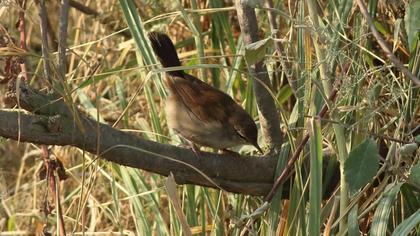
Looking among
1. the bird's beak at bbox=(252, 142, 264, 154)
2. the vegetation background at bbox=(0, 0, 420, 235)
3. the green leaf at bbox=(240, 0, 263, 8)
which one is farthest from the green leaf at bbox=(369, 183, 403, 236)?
the green leaf at bbox=(240, 0, 263, 8)

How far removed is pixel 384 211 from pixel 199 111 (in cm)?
112

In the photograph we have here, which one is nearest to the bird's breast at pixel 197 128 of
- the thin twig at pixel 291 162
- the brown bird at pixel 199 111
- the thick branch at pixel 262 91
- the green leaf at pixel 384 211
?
the brown bird at pixel 199 111

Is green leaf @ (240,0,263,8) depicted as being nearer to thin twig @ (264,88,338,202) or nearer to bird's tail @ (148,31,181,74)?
thin twig @ (264,88,338,202)

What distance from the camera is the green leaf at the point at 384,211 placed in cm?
240

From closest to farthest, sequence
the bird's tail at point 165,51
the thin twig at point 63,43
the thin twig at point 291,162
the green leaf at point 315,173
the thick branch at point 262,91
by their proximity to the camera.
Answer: the green leaf at point 315,173
the thin twig at point 63,43
the thin twig at point 291,162
the thick branch at point 262,91
the bird's tail at point 165,51

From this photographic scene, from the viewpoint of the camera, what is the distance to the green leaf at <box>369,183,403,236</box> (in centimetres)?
240

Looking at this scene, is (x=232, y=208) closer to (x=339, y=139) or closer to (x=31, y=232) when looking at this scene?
(x=339, y=139)

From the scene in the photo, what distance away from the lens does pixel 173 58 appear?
3176mm

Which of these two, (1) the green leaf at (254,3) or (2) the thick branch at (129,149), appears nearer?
(1) the green leaf at (254,3)

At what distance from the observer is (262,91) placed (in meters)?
2.74

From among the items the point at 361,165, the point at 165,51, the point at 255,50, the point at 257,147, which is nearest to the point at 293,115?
the point at 257,147

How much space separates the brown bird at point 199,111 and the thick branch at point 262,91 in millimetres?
291

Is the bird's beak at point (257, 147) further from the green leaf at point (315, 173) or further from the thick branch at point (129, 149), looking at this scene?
the green leaf at point (315, 173)

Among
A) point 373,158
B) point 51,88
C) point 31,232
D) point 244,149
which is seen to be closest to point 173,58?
point 244,149
